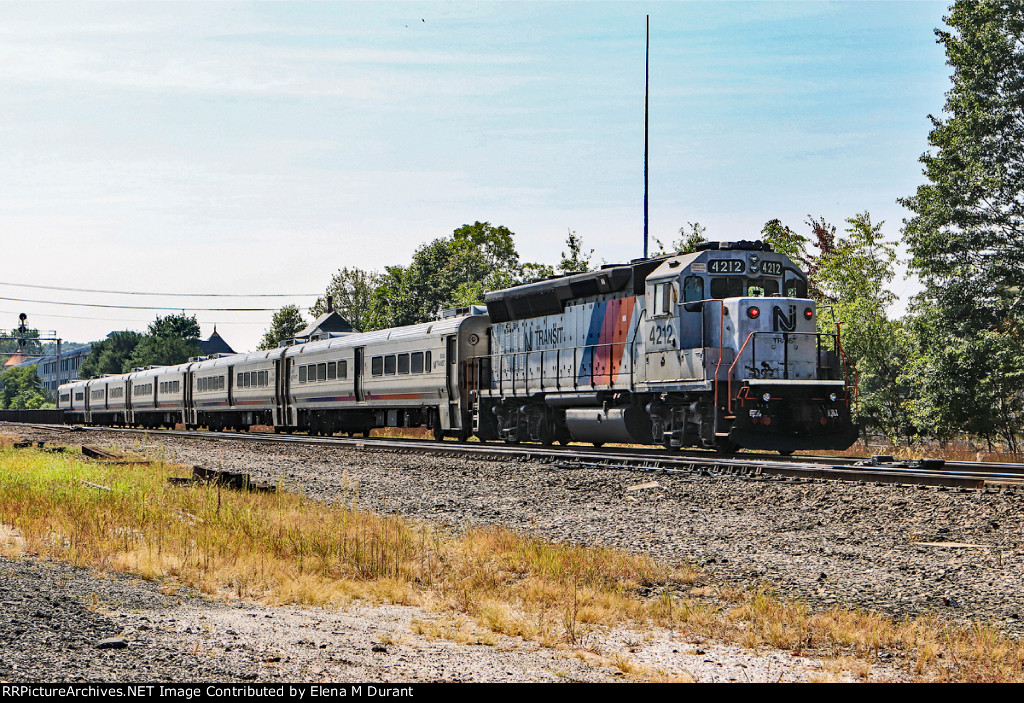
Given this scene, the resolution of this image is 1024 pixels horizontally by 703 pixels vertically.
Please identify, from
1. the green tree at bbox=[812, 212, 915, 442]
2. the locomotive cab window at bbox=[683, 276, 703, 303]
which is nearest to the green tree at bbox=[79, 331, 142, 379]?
the green tree at bbox=[812, 212, 915, 442]

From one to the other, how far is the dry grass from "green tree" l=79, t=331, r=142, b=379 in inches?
5001

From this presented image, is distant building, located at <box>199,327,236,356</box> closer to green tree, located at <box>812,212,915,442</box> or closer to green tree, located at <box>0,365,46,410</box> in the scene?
green tree, located at <box>0,365,46,410</box>

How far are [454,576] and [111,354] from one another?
5349 inches

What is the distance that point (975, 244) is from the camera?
2848 cm

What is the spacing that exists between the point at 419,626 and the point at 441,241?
66.6 metres

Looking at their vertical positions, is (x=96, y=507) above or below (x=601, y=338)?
below

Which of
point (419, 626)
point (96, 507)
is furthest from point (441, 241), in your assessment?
point (419, 626)

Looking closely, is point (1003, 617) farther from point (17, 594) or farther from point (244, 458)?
point (244, 458)

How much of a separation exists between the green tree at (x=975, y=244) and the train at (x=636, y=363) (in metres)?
6.87

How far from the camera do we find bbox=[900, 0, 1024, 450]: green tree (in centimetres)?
2794

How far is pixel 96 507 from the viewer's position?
12453 millimetres

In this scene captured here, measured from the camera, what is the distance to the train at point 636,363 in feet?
56.5

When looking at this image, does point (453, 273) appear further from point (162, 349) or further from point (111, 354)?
point (111, 354)

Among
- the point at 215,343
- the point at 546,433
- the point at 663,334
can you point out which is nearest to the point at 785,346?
the point at 663,334
